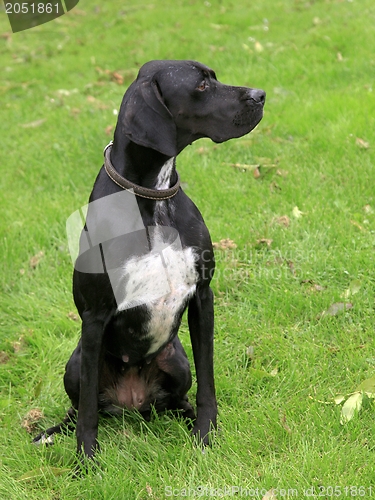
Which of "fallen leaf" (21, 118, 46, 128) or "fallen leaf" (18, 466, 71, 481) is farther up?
"fallen leaf" (18, 466, 71, 481)

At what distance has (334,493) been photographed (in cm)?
241

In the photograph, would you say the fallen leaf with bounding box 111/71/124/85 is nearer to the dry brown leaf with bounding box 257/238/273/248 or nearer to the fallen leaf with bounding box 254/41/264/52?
the fallen leaf with bounding box 254/41/264/52

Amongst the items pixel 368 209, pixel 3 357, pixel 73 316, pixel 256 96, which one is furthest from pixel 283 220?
pixel 3 357

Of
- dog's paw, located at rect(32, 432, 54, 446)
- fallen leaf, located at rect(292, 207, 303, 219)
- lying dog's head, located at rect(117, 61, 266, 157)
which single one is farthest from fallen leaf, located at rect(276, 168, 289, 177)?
dog's paw, located at rect(32, 432, 54, 446)

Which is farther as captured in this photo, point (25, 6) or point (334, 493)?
point (25, 6)

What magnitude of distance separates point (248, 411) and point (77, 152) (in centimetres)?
347

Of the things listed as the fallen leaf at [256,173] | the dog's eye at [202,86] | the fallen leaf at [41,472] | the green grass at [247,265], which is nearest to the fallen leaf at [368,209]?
the green grass at [247,265]

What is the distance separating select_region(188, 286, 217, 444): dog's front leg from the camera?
2891mm

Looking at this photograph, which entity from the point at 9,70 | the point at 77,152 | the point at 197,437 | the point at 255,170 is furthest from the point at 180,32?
the point at 197,437

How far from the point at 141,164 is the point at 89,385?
37.9 inches

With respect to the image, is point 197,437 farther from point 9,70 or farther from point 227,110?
point 9,70

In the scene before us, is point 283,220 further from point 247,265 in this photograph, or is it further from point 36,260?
point 36,260

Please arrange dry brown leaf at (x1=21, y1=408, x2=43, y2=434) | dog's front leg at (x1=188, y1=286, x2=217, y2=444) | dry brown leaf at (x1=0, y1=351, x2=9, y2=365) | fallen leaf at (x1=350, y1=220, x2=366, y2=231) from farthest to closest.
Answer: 1. fallen leaf at (x1=350, y1=220, x2=366, y2=231)
2. dry brown leaf at (x1=0, y1=351, x2=9, y2=365)
3. dry brown leaf at (x1=21, y1=408, x2=43, y2=434)
4. dog's front leg at (x1=188, y1=286, x2=217, y2=444)

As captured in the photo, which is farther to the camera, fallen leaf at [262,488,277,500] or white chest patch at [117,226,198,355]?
white chest patch at [117,226,198,355]
